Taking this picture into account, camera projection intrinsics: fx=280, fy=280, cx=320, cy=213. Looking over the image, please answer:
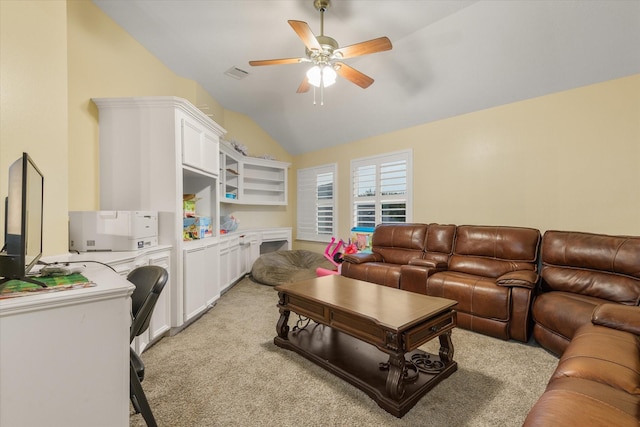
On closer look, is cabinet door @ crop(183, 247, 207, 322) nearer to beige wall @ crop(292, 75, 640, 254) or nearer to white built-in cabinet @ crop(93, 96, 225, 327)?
white built-in cabinet @ crop(93, 96, 225, 327)

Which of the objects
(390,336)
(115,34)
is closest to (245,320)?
(390,336)

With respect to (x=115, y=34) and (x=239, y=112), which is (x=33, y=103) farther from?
(x=239, y=112)

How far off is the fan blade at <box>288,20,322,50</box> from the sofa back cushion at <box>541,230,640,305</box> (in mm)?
2956

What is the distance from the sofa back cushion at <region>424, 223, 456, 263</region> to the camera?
362 centimetres

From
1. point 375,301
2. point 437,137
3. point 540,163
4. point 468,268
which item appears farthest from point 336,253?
point 540,163

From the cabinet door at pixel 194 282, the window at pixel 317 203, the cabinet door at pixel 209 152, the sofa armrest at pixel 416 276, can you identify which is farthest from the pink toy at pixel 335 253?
the cabinet door at pixel 209 152

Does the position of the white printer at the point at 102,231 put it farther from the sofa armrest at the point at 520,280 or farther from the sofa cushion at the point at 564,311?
the sofa cushion at the point at 564,311

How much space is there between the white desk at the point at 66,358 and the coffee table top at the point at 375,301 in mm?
1326

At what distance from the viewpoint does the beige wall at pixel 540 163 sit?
2.72 metres

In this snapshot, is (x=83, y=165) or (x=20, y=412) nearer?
(x=20, y=412)

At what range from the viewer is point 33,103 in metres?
1.78

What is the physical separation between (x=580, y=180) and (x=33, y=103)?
473cm

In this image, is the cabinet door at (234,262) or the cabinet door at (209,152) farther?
the cabinet door at (234,262)

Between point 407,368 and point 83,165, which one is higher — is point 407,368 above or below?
below
